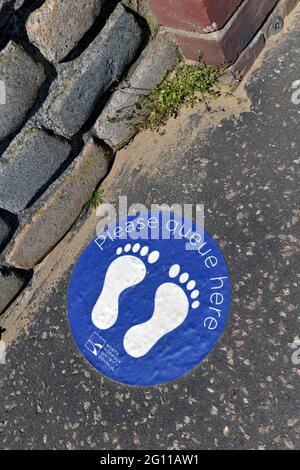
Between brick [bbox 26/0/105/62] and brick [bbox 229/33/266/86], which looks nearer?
brick [bbox 26/0/105/62]

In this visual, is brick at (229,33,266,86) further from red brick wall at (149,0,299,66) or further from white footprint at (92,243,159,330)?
white footprint at (92,243,159,330)

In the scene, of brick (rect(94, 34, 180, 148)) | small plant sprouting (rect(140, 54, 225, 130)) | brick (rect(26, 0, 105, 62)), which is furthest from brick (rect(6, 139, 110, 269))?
brick (rect(26, 0, 105, 62))

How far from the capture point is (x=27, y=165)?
2.83 m

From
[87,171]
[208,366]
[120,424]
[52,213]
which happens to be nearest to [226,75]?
[87,171]

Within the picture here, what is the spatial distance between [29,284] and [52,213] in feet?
1.29

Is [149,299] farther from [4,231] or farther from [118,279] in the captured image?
[4,231]

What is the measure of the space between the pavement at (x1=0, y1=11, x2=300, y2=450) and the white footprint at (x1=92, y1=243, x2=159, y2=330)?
20 cm

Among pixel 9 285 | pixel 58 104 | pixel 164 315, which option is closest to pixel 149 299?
pixel 164 315

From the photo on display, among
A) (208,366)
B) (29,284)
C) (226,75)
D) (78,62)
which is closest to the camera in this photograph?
(208,366)

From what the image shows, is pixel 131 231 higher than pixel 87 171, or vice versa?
pixel 87 171

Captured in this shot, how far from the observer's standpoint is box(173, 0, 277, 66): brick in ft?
9.07

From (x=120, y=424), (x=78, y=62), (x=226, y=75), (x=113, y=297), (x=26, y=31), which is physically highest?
(x=26, y=31)
